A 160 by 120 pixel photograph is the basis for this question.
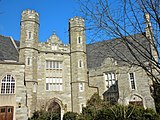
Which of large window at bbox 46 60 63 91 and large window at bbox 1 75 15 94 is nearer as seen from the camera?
large window at bbox 1 75 15 94

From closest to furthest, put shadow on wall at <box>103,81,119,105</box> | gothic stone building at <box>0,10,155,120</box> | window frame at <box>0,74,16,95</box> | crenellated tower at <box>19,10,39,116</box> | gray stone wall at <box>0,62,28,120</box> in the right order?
gray stone wall at <box>0,62,28,120</box> < window frame at <box>0,74,16,95</box> < gothic stone building at <box>0,10,155,120</box> < crenellated tower at <box>19,10,39,116</box> < shadow on wall at <box>103,81,119,105</box>

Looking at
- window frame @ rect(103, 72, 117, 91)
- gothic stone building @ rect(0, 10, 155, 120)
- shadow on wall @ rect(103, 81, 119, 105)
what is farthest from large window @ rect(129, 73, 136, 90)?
window frame @ rect(103, 72, 117, 91)

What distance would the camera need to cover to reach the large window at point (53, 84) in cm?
2405

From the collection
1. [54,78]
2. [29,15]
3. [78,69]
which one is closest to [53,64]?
[54,78]

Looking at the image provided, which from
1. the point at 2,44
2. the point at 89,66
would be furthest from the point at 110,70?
the point at 2,44

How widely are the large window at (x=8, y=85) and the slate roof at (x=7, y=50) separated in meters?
3.04

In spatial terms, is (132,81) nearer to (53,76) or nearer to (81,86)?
(81,86)

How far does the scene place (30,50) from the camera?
76.6 ft

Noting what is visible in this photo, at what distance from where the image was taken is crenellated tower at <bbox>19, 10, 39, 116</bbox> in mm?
21891

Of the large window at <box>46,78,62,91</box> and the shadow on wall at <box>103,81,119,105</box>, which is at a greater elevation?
the large window at <box>46,78,62,91</box>

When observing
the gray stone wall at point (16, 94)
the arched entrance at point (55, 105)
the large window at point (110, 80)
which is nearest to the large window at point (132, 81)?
the large window at point (110, 80)

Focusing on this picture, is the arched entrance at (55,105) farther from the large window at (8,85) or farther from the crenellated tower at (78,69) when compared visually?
the large window at (8,85)

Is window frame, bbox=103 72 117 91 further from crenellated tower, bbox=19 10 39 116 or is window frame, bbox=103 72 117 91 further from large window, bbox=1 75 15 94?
large window, bbox=1 75 15 94

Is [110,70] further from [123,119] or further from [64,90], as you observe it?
[123,119]
